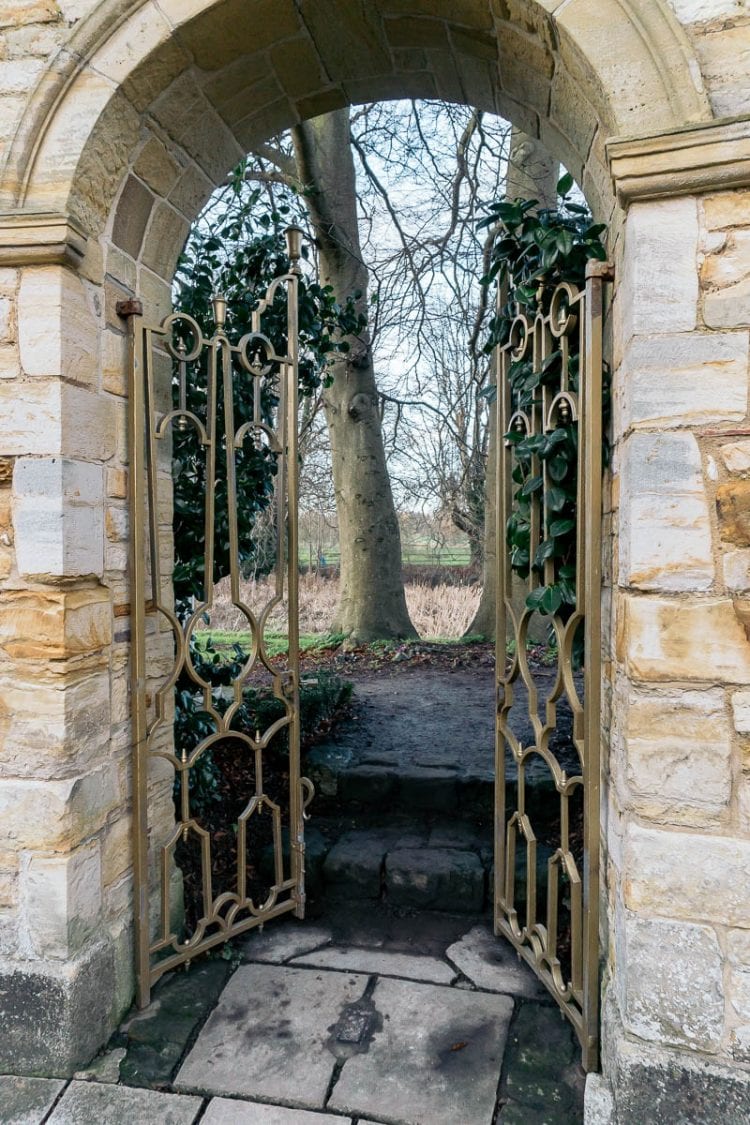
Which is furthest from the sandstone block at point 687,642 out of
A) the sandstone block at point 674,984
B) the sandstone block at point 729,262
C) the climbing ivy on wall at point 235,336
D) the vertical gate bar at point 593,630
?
the climbing ivy on wall at point 235,336

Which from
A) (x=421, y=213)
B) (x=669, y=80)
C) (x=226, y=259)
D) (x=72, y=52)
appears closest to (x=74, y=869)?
(x=72, y=52)

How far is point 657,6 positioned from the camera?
1776mm

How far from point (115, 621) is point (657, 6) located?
86.3 inches

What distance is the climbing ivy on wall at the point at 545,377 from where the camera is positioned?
2221 millimetres

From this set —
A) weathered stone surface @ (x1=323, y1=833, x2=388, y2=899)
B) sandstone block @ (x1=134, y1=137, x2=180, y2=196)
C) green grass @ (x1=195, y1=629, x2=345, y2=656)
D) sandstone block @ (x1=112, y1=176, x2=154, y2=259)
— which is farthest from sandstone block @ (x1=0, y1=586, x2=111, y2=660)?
green grass @ (x1=195, y1=629, x2=345, y2=656)

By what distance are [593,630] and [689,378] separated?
696 mm

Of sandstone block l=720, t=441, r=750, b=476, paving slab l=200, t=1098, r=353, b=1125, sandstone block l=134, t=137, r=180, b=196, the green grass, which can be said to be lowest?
paving slab l=200, t=1098, r=353, b=1125

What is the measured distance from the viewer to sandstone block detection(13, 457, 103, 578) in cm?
206

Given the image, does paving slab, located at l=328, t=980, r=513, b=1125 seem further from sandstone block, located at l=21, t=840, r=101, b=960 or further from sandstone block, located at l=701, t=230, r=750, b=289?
sandstone block, located at l=701, t=230, r=750, b=289

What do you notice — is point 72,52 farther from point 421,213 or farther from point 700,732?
point 421,213

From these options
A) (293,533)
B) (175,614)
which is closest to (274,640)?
(293,533)

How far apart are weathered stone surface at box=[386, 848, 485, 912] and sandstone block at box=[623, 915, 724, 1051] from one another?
117 centimetres

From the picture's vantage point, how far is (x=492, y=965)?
8.48ft

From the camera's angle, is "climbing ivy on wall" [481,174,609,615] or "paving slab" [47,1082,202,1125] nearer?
"paving slab" [47,1082,202,1125]
